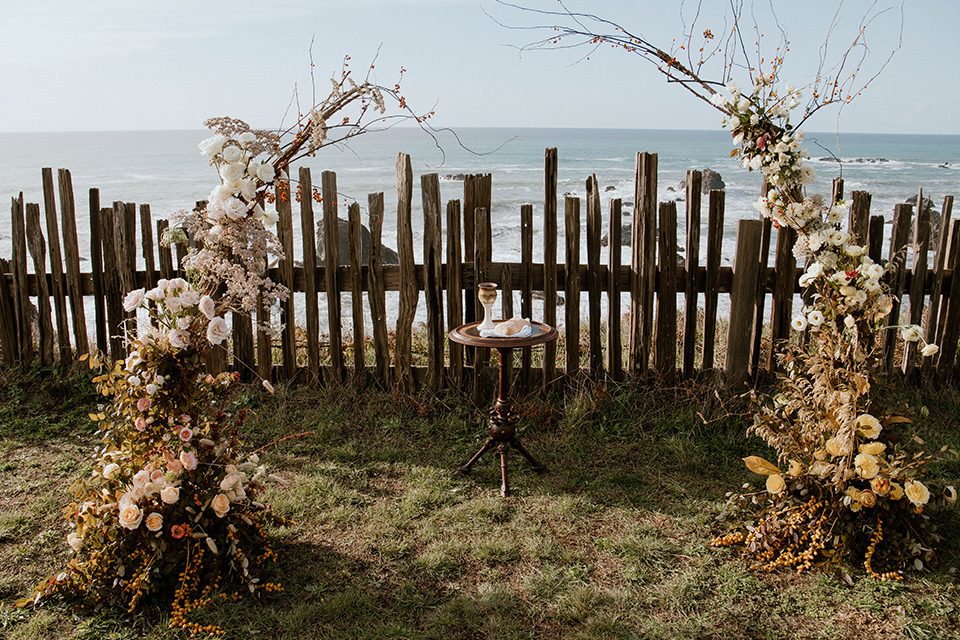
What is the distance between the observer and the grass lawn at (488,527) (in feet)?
9.36

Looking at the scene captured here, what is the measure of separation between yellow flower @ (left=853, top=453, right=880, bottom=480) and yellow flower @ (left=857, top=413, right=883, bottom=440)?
3.7 inches

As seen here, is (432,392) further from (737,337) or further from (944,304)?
(944,304)

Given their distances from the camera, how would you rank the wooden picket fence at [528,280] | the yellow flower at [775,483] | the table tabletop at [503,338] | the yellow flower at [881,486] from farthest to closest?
the wooden picket fence at [528,280], the table tabletop at [503,338], the yellow flower at [775,483], the yellow flower at [881,486]

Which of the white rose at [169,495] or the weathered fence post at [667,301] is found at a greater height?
the weathered fence post at [667,301]

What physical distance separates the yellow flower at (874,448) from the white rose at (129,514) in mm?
3115

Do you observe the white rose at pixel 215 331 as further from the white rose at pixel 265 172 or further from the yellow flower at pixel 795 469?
the yellow flower at pixel 795 469

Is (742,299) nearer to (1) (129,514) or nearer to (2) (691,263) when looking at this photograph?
(2) (691,263)

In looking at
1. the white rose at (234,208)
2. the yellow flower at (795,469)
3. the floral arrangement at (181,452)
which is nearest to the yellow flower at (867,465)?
the yellow flower at (795,469)

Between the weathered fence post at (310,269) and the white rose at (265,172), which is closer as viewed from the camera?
the white rose at (265,172)

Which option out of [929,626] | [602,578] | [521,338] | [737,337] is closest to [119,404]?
[521,338]

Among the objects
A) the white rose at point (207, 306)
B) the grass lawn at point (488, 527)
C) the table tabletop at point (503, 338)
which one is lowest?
the grass lawn at point (488, 527)

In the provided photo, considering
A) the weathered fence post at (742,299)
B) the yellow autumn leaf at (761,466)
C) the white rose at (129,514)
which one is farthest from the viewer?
the weathered fence post at (742,299)

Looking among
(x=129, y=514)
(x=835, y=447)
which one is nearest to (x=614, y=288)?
(x=835, y=447)

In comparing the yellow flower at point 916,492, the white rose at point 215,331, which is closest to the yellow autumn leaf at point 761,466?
the yellow flower at point 916,492
